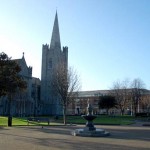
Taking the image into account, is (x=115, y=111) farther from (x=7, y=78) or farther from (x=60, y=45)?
(x=7, y=78)

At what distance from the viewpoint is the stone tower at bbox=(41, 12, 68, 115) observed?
4373 inches

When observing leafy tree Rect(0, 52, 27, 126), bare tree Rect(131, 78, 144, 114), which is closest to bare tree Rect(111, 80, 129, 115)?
bare tree Rect(131, 78, 144, 114)

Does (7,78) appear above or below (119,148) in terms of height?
above

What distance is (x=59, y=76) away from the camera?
53938mm

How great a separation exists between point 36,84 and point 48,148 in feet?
328

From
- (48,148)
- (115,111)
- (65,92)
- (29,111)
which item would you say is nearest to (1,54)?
(65,92)

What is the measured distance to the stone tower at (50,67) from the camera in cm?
11106

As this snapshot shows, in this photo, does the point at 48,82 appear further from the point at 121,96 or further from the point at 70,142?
the point at 70,142

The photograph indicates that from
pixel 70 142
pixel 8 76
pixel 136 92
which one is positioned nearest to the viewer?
pixel 70 142

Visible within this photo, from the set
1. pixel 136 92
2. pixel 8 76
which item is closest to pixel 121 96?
pixel 136 92

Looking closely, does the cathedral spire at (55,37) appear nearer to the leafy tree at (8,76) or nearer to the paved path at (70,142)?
the leafy tree at (8,76)

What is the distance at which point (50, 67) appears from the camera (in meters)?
113

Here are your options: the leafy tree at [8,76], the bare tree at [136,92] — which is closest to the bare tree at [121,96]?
the bare tree at [136,92]

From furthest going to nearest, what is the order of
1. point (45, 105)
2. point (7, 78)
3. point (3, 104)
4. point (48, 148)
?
point (45, 105)
point (3, 104)
point (7, 78)
point (48, 148)
